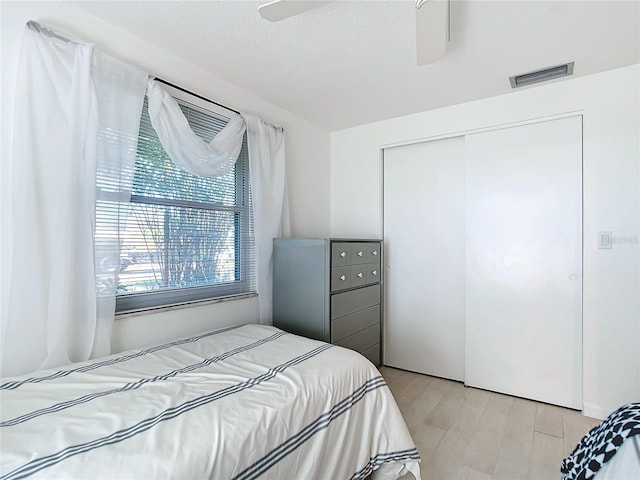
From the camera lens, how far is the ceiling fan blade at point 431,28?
132 centimetres

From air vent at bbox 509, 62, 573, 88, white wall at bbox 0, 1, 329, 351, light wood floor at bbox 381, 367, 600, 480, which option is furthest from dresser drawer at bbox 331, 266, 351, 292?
air vent at bbox 509, 62, 573, 88

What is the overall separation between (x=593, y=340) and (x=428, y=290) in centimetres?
114

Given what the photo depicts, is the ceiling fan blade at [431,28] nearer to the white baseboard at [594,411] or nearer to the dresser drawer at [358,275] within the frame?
the dresser drawer at [358,275]

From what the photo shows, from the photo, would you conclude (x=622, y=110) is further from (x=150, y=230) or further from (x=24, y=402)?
(x=24, y=402)

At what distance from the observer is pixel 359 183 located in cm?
321

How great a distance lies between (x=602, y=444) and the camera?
1.10 meters

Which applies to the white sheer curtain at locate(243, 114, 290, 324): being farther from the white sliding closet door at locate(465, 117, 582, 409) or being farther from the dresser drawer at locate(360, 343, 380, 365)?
the white sliding closet door at locate(465, 117, 582, 409)

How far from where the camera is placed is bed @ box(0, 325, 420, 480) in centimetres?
86

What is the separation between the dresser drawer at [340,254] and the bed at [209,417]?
70 cm

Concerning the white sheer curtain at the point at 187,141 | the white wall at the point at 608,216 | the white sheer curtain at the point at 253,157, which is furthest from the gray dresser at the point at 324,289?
the white wall at the point at 608,216

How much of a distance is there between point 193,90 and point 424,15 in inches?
56.7

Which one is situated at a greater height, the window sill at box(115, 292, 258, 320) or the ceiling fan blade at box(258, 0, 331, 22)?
the ceiling fan blade at box(258, 0, 331, 22)

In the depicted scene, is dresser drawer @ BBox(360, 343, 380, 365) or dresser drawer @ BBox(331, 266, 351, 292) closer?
dresser drawer @ BBox(331, 266, 351, 292)

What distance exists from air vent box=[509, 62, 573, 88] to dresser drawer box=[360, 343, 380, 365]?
2.27 meters
